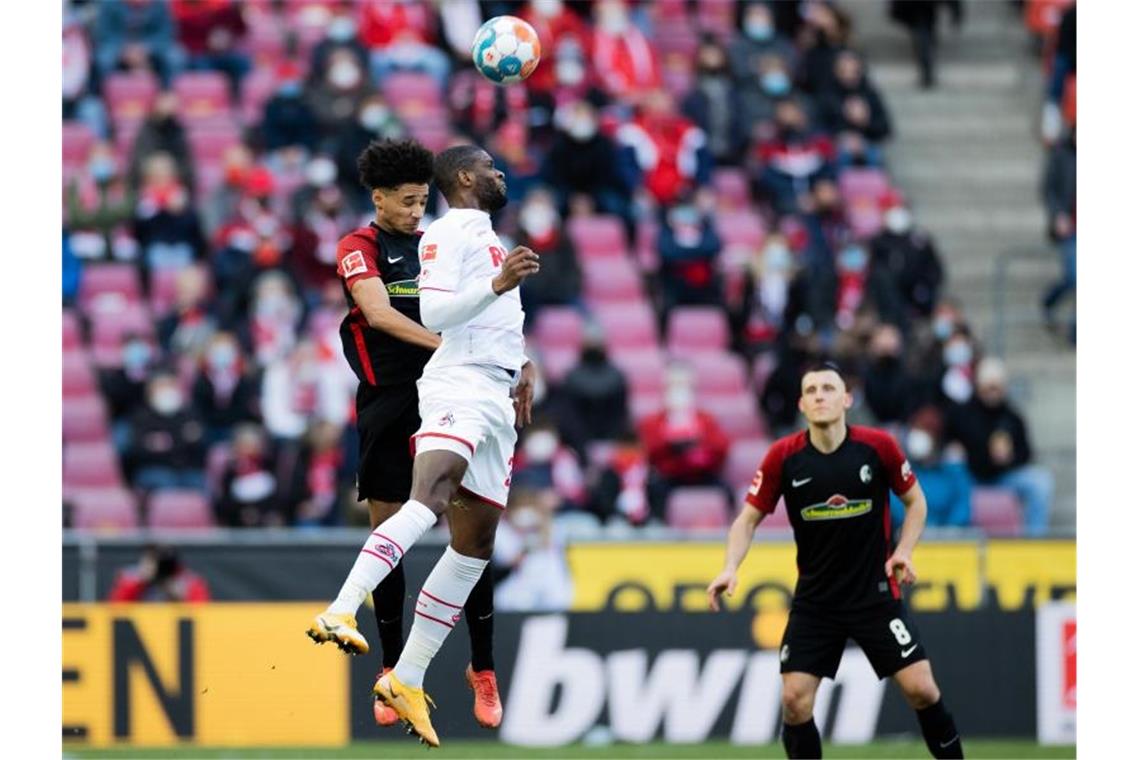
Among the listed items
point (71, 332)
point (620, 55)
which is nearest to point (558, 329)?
point (620, 55)

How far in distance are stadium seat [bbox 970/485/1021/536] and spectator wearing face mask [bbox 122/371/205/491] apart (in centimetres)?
638

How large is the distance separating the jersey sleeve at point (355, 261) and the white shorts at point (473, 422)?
0.56 metres

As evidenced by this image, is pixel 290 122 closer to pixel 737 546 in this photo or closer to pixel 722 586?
pixel 737 546

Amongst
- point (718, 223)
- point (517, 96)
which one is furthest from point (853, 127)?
point (517, 96)

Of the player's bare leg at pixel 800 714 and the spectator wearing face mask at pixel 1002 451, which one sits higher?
the spectator wearing face mask at pixel 1002 451

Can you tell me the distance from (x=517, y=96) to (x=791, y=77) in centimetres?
298

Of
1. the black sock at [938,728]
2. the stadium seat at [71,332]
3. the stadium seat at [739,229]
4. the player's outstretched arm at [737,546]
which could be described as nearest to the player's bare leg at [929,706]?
the black sock at [938,728]

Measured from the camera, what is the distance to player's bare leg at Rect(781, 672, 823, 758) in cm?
1124

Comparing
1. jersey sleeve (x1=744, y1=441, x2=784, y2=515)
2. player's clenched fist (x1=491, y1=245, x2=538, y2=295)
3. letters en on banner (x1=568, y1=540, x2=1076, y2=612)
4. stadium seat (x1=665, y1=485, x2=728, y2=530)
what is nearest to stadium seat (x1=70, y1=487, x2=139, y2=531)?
letters en on banner (x1=568, y1=540, x2=1076, y2=612)

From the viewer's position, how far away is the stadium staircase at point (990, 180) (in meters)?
19.8

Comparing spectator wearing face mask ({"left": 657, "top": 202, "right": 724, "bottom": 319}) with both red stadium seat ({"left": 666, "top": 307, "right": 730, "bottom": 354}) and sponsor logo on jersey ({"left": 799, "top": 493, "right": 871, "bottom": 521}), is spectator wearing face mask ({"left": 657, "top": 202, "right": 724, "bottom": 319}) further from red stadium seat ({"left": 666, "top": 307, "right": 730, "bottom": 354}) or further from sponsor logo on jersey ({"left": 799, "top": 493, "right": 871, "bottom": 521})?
sponsor logo on jersey ({"left": 799, "top": 493, "right": 871, "bottom": 521})

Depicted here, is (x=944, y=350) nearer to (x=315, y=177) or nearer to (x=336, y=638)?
(x=315, y=177)

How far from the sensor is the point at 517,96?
66.2 ft

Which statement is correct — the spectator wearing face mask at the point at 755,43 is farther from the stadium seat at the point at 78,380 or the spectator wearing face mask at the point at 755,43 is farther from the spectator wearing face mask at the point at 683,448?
the stadium seat at the point at 78,380
